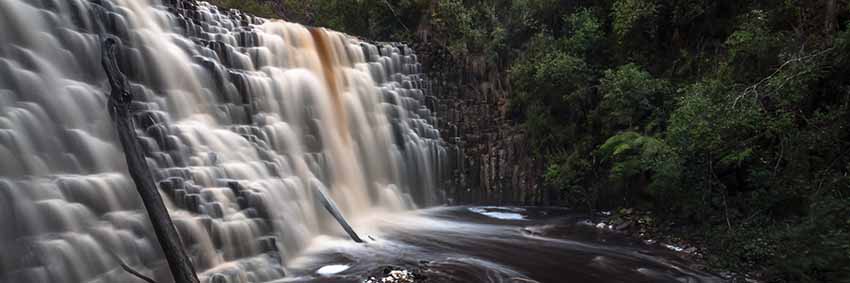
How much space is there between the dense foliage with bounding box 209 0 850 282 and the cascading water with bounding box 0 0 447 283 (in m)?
4.01

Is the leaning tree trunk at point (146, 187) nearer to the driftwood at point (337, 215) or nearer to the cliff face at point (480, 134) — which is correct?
the driftwood at point (337, 215)

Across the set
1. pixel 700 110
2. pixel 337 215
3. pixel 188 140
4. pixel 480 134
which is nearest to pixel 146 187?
pixel 188 140

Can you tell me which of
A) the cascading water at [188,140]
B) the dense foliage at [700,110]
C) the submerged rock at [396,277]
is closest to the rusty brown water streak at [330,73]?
the cascading water at [188,140]

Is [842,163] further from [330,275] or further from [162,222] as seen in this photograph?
[162,222]

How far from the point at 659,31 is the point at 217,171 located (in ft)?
31.7

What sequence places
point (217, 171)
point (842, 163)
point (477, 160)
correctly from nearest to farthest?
1. point (842, 163)
2. point (217, 171)
3. point (477, 160)

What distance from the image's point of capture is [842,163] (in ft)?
19.7

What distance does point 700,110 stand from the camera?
7.12m

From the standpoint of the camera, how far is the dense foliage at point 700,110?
6.18 meters

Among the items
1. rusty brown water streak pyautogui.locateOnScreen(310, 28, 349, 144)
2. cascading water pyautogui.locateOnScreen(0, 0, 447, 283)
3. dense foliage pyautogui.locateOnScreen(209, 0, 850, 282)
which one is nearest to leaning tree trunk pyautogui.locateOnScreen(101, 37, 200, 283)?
cascading water pyautogui.locateOnScreen(0, 0, 447, 283)

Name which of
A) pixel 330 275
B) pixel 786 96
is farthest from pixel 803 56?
pixel 330 275

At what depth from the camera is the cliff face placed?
1249cm

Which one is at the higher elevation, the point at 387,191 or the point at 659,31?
the point at 659,31

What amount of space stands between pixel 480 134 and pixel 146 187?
9.61 m
